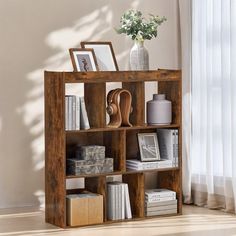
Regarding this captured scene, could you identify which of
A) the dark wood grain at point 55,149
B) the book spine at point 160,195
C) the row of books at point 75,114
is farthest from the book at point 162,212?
the row of books at point 75,114

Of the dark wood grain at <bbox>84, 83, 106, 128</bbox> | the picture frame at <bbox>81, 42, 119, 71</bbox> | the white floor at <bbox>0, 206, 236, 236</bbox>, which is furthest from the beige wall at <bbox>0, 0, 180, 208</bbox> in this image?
the dark wood grain at <bbox>84, 83, 106, 128</bbox>

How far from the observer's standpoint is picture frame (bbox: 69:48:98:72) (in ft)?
17.1

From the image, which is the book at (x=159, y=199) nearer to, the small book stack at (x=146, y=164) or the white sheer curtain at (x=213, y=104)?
the small book stack at (x=146, y=164)

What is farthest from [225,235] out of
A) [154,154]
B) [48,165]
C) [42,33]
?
[42,33]

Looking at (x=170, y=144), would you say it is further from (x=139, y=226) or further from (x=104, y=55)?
(x=104, y=55)

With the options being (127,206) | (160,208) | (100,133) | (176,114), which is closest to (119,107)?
(100,133)

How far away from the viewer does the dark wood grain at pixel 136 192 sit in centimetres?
539

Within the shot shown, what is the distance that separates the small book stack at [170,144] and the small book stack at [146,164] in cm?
5

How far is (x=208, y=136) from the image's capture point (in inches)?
227

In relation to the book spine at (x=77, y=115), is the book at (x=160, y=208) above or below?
below

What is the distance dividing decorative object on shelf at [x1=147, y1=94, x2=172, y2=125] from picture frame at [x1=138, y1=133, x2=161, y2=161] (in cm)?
11

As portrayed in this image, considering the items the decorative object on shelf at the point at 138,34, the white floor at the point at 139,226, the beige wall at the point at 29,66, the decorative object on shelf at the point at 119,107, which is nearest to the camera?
the white floor at the point at 139,226

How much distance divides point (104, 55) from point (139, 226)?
1274 mm

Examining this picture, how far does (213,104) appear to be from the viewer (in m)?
5.70
